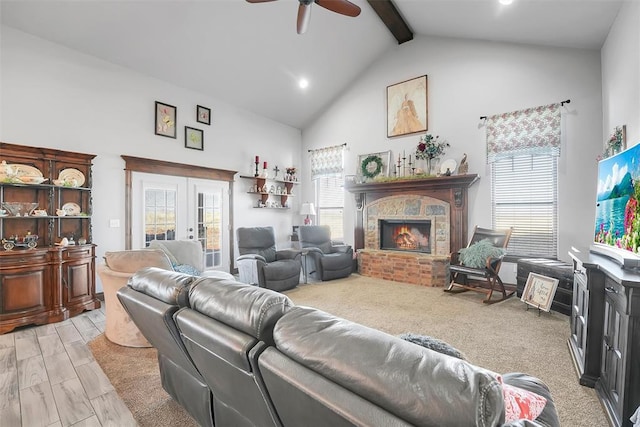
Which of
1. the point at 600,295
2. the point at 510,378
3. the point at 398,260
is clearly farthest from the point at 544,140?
the point at 510,378

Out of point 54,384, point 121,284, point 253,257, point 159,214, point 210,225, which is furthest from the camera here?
point 210,225

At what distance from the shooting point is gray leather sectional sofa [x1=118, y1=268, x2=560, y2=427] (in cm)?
66

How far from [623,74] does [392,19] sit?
134 inches

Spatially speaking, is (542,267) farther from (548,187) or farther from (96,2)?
(96,2)

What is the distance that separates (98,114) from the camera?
14.2 feet

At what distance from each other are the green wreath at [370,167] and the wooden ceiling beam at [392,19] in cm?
227

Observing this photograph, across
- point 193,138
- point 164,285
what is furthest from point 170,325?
point 193,138

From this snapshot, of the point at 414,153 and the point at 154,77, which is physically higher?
the point at 154,77

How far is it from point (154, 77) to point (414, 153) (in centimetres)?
463

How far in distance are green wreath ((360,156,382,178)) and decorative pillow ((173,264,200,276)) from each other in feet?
12.7

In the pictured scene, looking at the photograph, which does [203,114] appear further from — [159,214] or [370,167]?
[370,167]

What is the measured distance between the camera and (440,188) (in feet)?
17.5

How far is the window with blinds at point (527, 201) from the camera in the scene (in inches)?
179

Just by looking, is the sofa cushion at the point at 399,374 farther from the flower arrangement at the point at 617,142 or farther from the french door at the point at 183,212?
the french door at the point at 183,212
